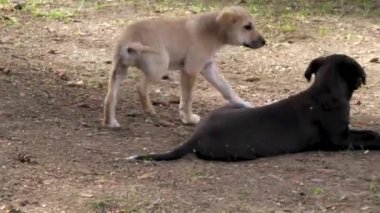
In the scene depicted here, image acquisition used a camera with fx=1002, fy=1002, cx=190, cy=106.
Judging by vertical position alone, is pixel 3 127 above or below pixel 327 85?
below

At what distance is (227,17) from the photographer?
8148mm

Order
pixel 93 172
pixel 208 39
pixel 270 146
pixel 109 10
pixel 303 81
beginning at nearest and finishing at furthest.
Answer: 1. pixel 93 172
2. pixel 270 146
3. pixel 208 39
4. pixel 303 81
5. pixel 109 10

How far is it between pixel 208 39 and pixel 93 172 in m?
2.23

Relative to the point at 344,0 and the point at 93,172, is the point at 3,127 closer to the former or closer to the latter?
the point at 93,172

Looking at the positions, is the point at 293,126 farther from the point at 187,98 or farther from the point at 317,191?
the point at 187,98

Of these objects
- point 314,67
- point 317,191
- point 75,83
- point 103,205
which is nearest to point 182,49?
point 314,67

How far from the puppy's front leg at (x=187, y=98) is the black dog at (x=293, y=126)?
0.81 meters

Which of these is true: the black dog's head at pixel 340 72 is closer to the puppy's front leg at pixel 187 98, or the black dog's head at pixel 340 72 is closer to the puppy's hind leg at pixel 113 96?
the puppy's front leg at pixel 187 98

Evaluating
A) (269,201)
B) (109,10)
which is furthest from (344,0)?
(269,201)

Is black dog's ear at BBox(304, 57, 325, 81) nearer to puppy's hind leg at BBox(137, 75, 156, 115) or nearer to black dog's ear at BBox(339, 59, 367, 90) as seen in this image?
black dog's ear at BBox(339, 59, 367, 90)

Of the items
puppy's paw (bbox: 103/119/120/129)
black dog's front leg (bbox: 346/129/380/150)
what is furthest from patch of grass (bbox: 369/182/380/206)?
puppy's paw (bbox: 103/119/120/129)

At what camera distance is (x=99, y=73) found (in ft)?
31.2

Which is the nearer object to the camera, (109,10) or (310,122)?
(310,122)

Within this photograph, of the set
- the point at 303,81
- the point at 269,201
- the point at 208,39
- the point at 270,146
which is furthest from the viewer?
the point at 303,81
